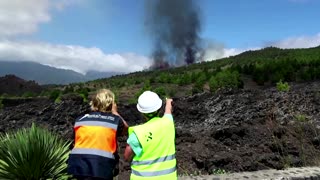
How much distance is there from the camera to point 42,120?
29.9 metres

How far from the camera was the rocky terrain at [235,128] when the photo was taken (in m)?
12.0

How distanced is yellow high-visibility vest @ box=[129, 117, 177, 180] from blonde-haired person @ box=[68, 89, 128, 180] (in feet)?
0.73

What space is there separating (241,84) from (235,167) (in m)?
56.6

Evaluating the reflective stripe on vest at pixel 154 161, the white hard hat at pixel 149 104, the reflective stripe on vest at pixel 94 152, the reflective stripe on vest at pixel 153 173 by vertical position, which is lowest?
the reflective stripe on vest at pixel 153 173

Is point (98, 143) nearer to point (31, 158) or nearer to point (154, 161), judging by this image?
point (154, 161)

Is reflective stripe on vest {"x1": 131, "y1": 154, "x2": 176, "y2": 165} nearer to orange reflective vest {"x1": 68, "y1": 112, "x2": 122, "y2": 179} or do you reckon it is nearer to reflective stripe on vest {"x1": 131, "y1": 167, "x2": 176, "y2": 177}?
reflective stripe on vest {"x1": 131, "y1": 167, "x2": 176, "y2": 177}

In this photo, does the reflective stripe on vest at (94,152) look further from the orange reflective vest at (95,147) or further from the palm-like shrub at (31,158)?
the palm-like shrub at (31,158)

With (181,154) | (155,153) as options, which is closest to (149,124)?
(155,153)

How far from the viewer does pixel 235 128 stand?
1741cm

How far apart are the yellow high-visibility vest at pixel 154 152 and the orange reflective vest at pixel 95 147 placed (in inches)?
8.8

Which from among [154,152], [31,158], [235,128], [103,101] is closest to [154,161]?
[154,152]

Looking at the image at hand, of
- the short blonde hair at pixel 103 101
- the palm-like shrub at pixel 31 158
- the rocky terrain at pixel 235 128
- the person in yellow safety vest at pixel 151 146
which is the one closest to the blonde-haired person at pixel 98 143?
the short blonde hair at pixel 103 101

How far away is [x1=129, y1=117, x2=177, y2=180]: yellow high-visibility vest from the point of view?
481 centimetres

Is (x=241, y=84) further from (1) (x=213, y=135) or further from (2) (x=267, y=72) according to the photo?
(1) (x=213, y=135)
